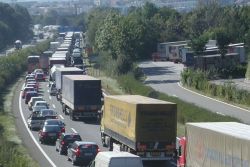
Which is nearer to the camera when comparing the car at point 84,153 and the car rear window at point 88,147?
the car at point 84,153

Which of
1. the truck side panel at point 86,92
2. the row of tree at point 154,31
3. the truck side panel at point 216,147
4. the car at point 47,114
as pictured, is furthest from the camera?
the row of tree at point 154,31

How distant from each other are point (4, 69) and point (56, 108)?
29.3 metres

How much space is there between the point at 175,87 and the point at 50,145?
29.8 m

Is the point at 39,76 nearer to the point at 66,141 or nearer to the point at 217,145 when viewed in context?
the point at 66,141

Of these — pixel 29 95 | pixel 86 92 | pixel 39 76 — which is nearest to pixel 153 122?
pixel 86 92

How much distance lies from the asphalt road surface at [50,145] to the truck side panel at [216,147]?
254 inches

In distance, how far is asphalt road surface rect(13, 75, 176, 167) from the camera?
3136cm

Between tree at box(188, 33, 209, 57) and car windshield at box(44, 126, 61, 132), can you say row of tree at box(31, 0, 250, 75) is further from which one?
car windshield at box(44, 126, 61, 132)

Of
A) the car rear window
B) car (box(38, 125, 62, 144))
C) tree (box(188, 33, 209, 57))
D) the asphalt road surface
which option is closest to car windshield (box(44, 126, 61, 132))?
car (box(38, 125, 62, 144))

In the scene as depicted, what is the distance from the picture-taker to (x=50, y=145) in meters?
37.4

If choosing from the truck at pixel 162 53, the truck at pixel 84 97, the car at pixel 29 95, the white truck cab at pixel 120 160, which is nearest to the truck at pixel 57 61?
the car at pixel 29 95

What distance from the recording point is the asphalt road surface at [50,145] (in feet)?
103

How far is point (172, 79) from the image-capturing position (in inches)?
2901

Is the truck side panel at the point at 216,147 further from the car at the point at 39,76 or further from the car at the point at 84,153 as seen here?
the car at the point at 39,76
